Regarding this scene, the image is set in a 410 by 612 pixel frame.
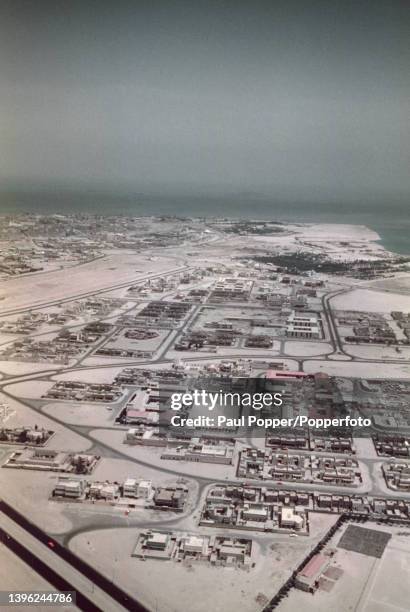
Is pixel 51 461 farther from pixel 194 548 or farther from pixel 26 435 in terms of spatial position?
pixel 194 548

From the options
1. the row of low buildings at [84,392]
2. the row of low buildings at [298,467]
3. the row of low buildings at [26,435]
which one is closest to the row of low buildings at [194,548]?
the row of low buildings at [298,467]

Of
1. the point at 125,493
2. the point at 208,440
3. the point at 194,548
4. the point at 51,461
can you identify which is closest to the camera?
the point at 194,548

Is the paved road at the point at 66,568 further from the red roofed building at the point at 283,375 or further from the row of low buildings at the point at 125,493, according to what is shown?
the red roofed building at the point at 283,375

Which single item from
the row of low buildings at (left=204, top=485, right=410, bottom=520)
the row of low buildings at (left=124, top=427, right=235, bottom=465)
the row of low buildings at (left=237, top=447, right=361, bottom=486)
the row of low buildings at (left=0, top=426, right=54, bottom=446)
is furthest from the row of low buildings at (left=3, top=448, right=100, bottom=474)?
the row of low buildings at (left=237, top=447, right=361, bottom=486)

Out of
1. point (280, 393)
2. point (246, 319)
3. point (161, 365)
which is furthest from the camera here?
point (246, 319)

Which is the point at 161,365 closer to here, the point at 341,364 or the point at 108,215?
the point at 341,364

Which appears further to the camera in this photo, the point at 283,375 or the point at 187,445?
the point at 283,375

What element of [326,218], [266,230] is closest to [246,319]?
[266,230]

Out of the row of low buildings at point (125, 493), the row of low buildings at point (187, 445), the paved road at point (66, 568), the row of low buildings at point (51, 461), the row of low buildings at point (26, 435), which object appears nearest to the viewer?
the paved road at point (66, 568)

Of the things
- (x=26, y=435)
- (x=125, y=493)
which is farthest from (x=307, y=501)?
(x=26, y=435)
